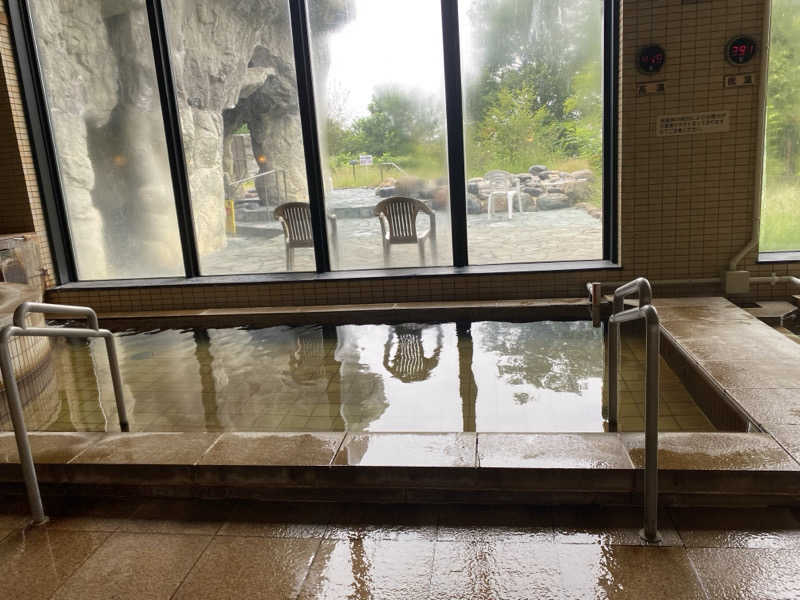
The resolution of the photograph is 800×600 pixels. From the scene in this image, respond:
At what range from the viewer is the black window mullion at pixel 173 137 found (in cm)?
478

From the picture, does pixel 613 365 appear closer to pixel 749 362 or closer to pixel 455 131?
pixel 749 362

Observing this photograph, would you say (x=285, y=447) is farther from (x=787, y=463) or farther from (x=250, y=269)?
(x=250, y=269)

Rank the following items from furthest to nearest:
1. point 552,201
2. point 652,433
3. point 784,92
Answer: point 552,201
point 784,92
point 652,433

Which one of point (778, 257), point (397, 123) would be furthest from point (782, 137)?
point (397, 123)

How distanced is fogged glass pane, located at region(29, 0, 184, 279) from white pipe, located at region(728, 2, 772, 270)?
436 cm

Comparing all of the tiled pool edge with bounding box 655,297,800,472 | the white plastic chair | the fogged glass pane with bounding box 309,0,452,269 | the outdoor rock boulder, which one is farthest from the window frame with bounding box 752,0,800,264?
the fogged glass pane with bounding box 309,0,452,269

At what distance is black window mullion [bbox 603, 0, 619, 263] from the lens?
4.28m

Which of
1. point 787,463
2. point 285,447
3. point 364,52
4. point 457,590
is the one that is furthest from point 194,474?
point 364,52

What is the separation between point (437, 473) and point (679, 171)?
10.4ft

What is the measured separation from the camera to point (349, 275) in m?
4.86

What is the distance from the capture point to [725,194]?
418 centimetres

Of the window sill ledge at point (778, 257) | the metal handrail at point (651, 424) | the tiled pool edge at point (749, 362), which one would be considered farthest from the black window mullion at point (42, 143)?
the window sill ledge at point (778, 257)

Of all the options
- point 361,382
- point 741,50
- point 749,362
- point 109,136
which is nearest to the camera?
point 749,362

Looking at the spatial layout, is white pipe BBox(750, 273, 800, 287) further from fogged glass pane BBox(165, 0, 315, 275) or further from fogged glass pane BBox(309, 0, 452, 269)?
fogged glass pane BBox(165, 0, 315, 275)
